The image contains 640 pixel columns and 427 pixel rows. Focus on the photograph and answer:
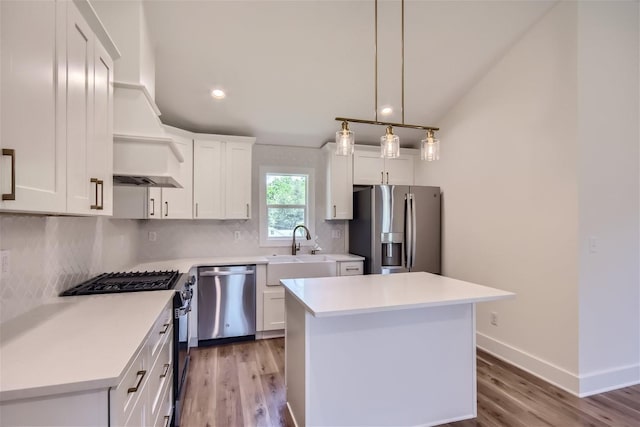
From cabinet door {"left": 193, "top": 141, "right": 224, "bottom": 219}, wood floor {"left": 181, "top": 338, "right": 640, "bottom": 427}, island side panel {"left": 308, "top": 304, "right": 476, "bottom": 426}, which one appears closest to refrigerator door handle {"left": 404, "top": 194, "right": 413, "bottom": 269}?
wood floor {"left": 181, "top": 338, "right": 640, "bottom": 427}

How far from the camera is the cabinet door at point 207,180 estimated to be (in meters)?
3.56

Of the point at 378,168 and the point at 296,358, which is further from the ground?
the point at 378,168

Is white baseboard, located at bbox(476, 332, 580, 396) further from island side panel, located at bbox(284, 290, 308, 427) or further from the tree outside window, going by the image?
the tree outside window

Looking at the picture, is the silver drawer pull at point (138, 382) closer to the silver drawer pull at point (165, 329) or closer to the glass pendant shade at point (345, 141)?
the silver drawer pull at point (165, 329)

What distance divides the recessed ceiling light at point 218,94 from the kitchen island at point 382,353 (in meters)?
2.11

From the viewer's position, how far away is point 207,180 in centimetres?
361

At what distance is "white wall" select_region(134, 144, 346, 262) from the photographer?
3727 mm

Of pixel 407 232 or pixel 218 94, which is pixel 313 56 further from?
pixel 407 232

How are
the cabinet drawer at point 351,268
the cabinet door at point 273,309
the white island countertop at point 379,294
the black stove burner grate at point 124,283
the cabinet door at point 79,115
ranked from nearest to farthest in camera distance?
the cabinet door at point 79,115, the white island countertop at point 379,294, the black stove burner grate at point 124,283, the cabinet door at point 273,309, the cabinet drawer at point 351,268

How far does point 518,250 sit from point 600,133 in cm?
112

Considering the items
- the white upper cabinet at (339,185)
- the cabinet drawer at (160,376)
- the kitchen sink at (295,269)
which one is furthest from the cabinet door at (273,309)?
the cabinet drawer at (160,376)

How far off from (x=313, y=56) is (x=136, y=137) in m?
1.74

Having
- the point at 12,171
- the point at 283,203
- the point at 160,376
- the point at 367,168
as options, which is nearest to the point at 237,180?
the point at 283,203

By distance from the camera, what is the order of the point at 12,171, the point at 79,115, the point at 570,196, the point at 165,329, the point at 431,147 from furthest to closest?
the point at 570,196
the point at 431,147
the point at 165,329
the point at 79,115
the point at 12,171
